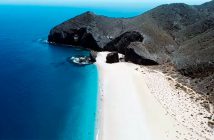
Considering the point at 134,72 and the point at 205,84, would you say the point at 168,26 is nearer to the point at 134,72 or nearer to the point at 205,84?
the point at 134,72

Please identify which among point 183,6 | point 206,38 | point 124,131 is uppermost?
point 183,6

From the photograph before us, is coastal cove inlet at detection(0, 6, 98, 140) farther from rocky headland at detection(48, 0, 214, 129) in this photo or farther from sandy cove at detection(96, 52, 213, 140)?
rocky headland at detection(48, 0, 214, 129)

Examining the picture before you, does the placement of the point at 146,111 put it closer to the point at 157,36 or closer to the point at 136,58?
the point at 136,58

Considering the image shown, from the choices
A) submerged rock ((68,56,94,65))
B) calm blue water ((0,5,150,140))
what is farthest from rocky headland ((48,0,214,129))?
calm blue water ((0,5,150,140))

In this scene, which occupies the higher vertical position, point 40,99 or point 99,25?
point 99,25

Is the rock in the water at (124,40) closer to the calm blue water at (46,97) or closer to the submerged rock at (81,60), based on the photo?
the calm blue water at (46,97)

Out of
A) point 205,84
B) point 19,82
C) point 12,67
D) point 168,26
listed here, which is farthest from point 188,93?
point 168,26
